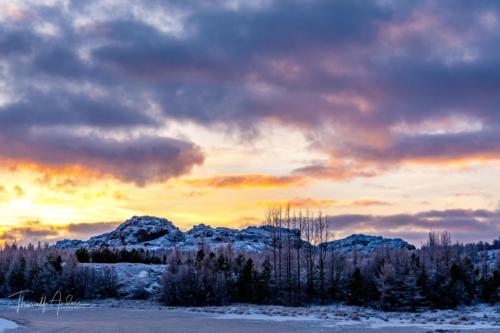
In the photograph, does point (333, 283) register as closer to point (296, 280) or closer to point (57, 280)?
point (296, 280)

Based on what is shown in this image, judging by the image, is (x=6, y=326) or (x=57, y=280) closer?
(x=6, y=326)

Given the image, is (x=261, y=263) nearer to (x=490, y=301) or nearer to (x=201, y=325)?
(x=490, y=301)

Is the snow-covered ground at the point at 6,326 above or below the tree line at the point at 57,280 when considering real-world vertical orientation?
below

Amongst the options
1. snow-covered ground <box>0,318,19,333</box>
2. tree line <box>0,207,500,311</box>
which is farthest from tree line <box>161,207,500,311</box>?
snow-covered ground <box>0,318,19,333</box>

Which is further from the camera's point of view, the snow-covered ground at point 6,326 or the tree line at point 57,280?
the tree line at point 57,280

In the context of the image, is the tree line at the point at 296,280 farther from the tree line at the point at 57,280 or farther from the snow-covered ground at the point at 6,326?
the snow-covered ground at the point at 6,326

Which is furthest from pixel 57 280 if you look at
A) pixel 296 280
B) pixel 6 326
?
pixel 6 326

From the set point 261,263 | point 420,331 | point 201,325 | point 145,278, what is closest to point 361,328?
point 420,331

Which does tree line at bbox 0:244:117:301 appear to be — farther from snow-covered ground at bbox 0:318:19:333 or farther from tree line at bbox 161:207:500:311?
snow-covered ground at bbox 0:318:19:333

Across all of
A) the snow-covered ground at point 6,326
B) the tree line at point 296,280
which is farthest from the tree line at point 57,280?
the snow-covered ground at point 6,326

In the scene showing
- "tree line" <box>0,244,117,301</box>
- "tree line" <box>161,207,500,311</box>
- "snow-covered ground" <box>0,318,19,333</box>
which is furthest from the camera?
"tree line" <box>0,244,117,301</box>

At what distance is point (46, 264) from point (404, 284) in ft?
208

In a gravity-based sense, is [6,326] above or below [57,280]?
below

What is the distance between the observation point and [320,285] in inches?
3814
